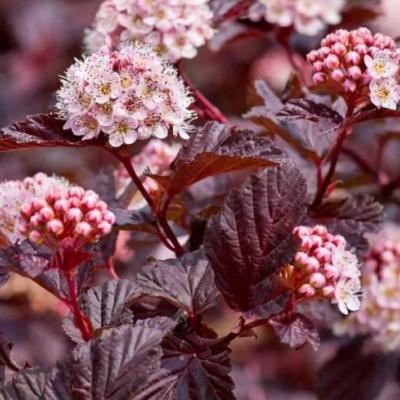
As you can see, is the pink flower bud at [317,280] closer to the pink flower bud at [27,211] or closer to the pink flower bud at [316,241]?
the pink flower bud at [316,241]

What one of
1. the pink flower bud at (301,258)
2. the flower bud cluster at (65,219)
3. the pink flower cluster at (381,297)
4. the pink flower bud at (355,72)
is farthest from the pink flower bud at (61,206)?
the pink flower cluster at (381,297)

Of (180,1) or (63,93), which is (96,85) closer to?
(63,93)

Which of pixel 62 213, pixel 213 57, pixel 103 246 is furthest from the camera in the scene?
pixel 213 57

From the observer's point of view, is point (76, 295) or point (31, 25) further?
point (31, 25)

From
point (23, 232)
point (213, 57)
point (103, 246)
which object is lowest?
point (213, 57)

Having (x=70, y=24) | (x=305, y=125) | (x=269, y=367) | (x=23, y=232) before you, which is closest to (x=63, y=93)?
(x=23, y=232)

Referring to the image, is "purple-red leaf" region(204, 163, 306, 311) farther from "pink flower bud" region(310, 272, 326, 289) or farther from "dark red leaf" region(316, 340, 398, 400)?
"dark red leaf" region(316, 340, 398, 400)

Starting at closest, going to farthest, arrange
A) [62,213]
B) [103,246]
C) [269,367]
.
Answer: [62,213] < [103,246] < [269,367]

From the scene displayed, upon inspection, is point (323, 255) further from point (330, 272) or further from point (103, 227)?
point (103, 227)
